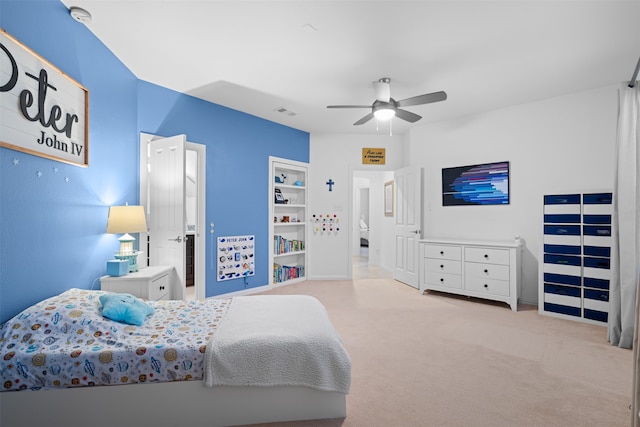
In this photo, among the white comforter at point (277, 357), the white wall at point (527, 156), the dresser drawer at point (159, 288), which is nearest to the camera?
the white comforter at point (277, 357)

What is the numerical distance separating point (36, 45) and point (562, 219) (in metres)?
5.05

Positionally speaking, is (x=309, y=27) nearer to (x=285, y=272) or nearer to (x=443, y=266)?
(x=443, y=266)

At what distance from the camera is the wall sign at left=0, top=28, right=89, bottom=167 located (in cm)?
186

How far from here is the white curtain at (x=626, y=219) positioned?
2.85 meters

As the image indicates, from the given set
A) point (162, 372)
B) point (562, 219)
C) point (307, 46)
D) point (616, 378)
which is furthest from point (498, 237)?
point (162, 372)

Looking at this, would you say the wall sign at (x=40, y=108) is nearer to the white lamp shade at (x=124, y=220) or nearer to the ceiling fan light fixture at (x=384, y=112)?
the white lamp shade at (x=124, y=220)

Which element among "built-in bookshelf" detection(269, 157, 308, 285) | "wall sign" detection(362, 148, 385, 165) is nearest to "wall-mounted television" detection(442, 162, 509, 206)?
"wall sign" detection(362, 148, 385, 165)

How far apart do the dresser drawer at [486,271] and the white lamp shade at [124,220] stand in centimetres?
403

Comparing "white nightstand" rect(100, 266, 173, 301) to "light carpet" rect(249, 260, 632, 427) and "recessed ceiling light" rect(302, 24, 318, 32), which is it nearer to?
"light carpet" rect(249, 260, 632, 427)

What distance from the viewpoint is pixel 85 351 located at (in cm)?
170

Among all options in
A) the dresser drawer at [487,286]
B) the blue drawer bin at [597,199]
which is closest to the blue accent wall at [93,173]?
the dresser drawer at [487,286]

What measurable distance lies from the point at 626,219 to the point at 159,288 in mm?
4309

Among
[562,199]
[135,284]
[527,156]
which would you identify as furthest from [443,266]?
[135,284]

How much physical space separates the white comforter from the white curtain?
9.05ft
